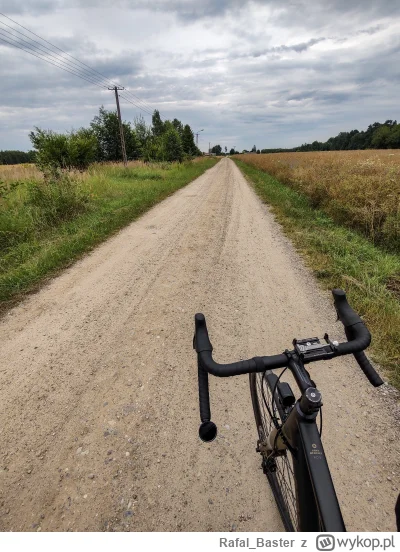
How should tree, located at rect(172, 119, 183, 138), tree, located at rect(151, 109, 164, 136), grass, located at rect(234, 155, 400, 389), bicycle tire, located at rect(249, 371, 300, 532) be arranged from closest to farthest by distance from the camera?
1. bicycle tire, located at rect(249, 371, 300, 532)
2. grass, located at rect(234, 155, 400, 389)
3. tree, located at rect(151, 109, 164, 136)
4. tree, located at rect(172, 119, 183, 138)

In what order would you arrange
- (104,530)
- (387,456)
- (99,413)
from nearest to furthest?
(104,530) < (387,456) < (99,413)

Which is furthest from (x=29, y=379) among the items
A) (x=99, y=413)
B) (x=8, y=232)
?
(x=8, y=232)

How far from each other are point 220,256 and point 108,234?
343 centimetres

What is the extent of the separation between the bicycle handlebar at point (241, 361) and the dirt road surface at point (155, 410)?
4.21 ft

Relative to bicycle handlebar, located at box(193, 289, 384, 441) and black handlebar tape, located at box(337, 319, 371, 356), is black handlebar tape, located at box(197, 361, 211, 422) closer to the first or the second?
bicycle handlebar, located at box(193, 289, 384, 441)

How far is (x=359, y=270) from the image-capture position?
5.09 meters

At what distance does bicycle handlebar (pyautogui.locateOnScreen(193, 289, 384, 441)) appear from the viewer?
1.14 meters

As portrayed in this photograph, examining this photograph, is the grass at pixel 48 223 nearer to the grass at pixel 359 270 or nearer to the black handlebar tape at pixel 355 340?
the black handlebar tape at pixel 355 340

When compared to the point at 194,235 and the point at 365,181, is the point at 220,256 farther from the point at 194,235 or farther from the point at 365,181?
the point at 365,181

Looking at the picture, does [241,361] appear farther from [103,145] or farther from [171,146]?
[171,146]

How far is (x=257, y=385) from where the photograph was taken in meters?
2.24

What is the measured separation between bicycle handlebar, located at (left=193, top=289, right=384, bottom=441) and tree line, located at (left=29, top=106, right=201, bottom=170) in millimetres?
13131
